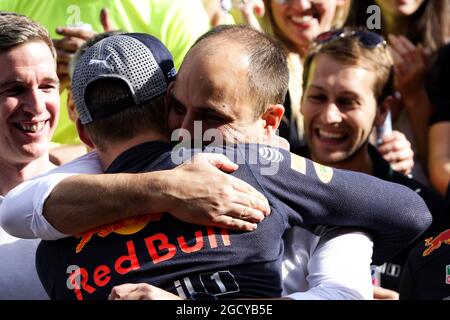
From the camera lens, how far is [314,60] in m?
4.53

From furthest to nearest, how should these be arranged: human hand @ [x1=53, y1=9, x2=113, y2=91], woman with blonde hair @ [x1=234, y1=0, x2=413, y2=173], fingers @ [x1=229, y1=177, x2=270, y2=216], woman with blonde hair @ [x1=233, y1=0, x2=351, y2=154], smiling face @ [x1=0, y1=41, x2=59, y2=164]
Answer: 1. woman with blonde hair @ [x1=233, y1=0, x2=351, y2=154]
2. woman with blonde hair @ [x1=234, y1=0, x2=413, y2=173]
3. human hand @ [x1=53, y1=9, x2=113, y2=91]
4. smiling face @ [x1=0, y1=41, x2=59, y2=164]
5. fingers @ [x1=229, y1=177, x2=270, y2=216]

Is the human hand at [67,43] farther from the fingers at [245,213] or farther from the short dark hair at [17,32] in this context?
the fingers at [245,213]

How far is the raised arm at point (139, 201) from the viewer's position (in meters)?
2.51

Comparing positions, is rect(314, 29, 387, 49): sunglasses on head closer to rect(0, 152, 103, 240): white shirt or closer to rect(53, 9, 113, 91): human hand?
rect(53, 9, 113, 91): human hand

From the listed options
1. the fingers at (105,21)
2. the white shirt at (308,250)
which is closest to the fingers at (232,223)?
the white shirt at (308,250)

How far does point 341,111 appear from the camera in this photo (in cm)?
440

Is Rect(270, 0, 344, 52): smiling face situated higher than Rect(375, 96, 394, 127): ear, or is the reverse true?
Rect(270, 0, 344, 52): smiling face

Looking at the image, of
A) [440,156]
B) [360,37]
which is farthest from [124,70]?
[440,156]

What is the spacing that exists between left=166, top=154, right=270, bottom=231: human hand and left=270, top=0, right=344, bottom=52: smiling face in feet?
8.48

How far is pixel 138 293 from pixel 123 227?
0.71ft

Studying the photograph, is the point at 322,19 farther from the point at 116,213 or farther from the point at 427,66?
the point at 116,213

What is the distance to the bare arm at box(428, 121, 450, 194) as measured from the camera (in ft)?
15.2

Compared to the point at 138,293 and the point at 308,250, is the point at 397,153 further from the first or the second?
the point at 138,293

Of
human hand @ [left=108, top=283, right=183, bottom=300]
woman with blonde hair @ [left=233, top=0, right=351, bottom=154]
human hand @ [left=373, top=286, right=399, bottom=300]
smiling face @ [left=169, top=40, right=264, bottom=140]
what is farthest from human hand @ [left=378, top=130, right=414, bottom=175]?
human hand @ [left=108, top=283, right=183, bottom=300]
